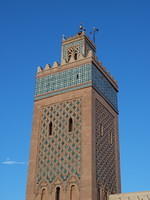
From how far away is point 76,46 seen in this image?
52.5ft

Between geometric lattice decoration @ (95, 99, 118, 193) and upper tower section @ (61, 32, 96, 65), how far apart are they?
301 centimetres

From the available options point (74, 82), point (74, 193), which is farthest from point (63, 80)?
point (74, 193)

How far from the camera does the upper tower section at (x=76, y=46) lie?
51.6 feet

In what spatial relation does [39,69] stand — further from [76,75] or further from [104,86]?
[104,86]

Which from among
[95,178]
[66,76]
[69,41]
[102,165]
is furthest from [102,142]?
[69,41]

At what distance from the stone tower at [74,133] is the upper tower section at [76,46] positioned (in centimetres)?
10

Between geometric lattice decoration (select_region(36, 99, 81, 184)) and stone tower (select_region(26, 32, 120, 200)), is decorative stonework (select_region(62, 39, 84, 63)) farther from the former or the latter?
geometric lattice decoration (select_region(36, 99, 81, 184))

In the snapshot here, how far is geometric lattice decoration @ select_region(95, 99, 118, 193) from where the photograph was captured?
12.7m

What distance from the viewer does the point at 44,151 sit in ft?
43.7
